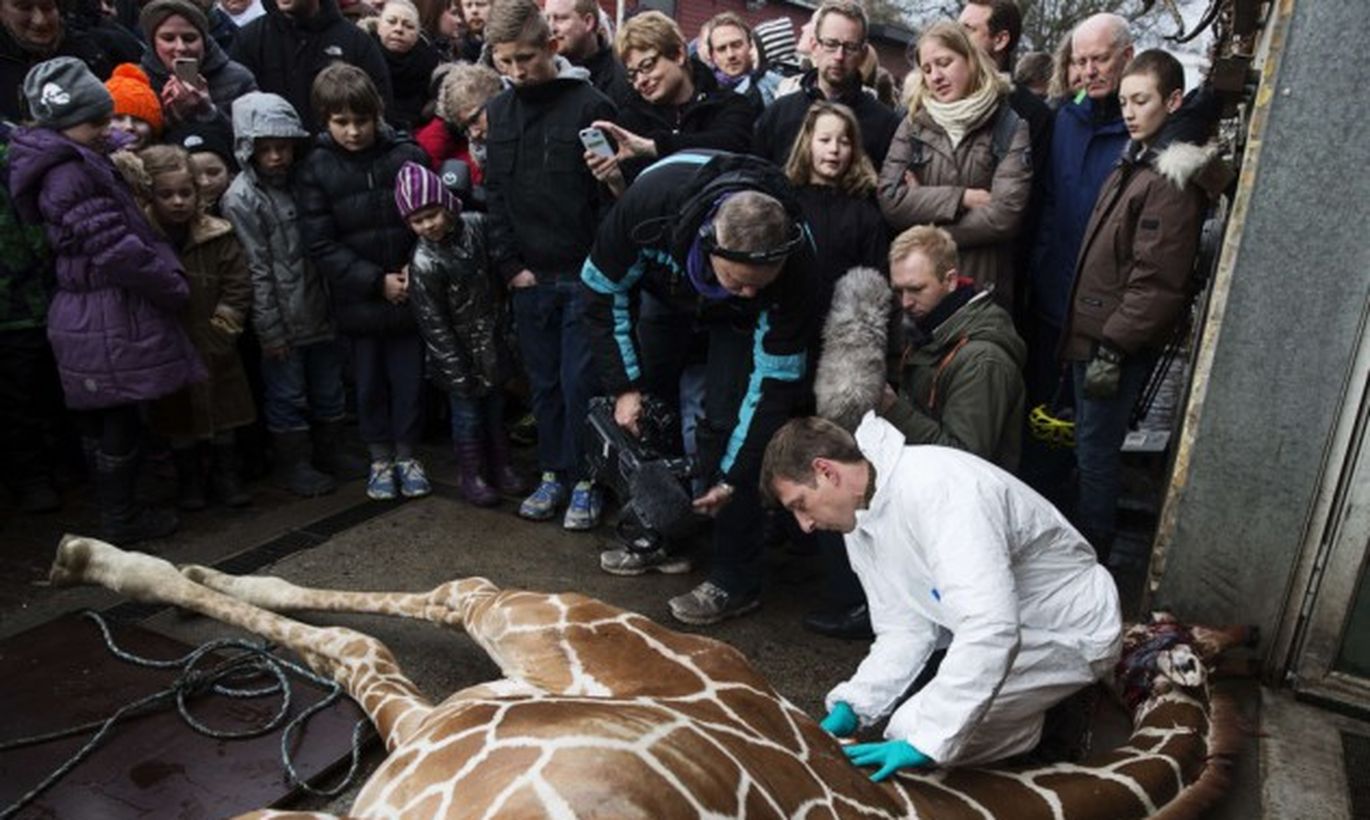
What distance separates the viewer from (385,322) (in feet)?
16.3

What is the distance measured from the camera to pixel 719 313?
382cm

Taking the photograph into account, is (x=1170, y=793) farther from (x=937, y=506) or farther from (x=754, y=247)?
(x=754, y=247)

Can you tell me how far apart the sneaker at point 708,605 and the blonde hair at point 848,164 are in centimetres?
177

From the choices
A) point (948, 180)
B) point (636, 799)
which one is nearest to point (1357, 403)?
point (948, 180)

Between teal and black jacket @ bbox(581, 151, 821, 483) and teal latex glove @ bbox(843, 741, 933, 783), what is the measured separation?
1.46 meters

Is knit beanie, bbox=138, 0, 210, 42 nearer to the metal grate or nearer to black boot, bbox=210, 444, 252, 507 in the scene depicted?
black boot, bbox=210, 444, 252, 507

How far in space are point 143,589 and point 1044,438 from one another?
3849mm

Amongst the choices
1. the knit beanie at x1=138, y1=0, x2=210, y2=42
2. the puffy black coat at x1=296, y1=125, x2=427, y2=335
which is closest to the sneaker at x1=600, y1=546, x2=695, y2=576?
the puffy black coat at x1=296, y1=125, x2=427, y2=335

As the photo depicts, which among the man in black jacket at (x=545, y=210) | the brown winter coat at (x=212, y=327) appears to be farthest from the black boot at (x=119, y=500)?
the man in black jacket at (x=545, y=210)

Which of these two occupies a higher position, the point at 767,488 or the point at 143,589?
the point at 767,488

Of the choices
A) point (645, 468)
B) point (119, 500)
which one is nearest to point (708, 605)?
point (645, 468)

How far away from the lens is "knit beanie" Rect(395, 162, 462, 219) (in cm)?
462

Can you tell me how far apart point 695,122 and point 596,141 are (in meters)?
0.66

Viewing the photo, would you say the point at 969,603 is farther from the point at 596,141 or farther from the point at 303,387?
the point at 303,387
